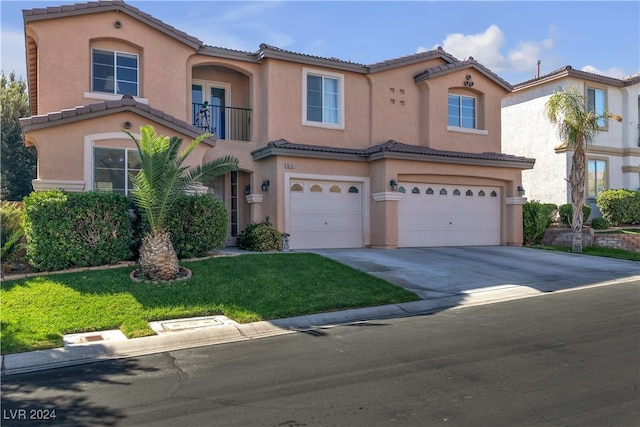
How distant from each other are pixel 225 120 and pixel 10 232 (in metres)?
8.32

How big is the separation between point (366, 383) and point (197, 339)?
341 cm

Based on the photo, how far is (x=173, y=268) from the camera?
36.3ft

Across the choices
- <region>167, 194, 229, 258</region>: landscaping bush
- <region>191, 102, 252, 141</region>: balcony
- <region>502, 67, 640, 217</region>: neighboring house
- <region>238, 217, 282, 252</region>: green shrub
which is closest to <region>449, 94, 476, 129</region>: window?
<region>502, 67, 640, 217</region>: neighboring house

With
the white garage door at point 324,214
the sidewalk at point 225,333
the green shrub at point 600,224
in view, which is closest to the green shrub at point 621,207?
the green shrub at point 600,224

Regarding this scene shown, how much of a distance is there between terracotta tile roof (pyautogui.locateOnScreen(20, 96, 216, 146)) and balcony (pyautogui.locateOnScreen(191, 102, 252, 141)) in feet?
10.1

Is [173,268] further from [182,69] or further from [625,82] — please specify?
[625,82]

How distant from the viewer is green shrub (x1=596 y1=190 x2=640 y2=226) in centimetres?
2172

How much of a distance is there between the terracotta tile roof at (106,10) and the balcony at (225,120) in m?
2.27

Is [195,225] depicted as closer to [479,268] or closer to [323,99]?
[479,268]

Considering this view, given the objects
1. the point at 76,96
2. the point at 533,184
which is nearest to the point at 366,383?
the point at 76,96

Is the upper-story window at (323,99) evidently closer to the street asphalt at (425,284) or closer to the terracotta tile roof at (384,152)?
the terracotta tile roof at (384,152)

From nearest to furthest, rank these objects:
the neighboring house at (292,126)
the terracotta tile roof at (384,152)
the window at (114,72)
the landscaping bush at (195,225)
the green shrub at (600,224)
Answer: the landscaping bush at (195,225) < the neighboring house at (292,126) < the window at (114,72) < the terracotta tile roof at (384,152) < the green shrub at (600,224)

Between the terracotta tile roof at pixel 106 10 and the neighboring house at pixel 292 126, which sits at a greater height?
the terracotta tile roof at pixel 106 10

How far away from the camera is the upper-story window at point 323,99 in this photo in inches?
715
